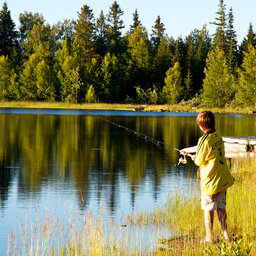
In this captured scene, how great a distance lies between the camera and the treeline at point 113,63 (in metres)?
86.5

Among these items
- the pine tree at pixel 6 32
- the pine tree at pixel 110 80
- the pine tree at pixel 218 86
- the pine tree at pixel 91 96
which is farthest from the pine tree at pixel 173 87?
the pine tree at pixel 6 32

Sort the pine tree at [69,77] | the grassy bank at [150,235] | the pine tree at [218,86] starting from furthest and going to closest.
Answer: the pine tree at [69,77] < the pine tree at [218,86] < the grassy bank at [150,235]

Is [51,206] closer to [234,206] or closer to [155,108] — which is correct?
[234,206]

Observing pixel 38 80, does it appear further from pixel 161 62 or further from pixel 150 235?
pixel 150 235

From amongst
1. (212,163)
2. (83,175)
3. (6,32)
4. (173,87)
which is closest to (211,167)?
(212,163)

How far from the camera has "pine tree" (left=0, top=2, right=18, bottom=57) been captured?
330 feet

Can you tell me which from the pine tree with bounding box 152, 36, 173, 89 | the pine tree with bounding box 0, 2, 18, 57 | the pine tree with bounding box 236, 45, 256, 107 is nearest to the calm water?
the pine tree with bounding box 236, 45, 256, 107

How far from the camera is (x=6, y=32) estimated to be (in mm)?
100938

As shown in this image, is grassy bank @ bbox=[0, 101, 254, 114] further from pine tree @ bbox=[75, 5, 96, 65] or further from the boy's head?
the boy's head

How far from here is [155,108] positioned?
83312mm

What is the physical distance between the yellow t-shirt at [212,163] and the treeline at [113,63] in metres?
71.8

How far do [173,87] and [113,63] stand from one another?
13.1 m

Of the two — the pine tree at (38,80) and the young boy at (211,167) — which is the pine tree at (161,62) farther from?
the young boy at (211,167)

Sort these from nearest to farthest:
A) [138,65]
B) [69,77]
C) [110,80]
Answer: [69,77]
[110,80]
[138,65]
